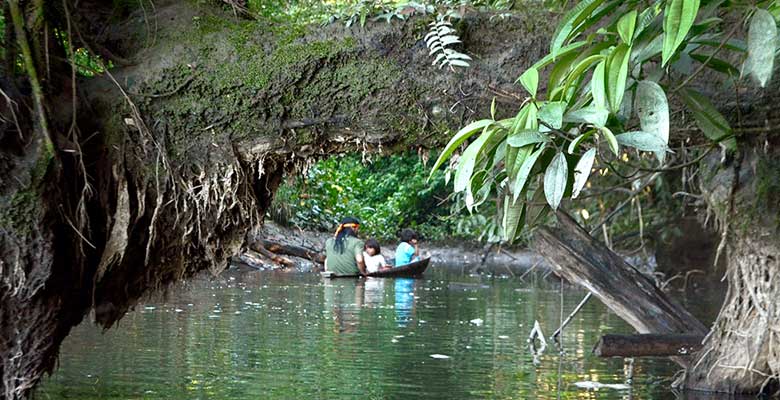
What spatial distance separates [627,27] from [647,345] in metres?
3.76

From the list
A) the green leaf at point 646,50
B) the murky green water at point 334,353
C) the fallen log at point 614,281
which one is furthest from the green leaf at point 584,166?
the fallen log at point 614,281

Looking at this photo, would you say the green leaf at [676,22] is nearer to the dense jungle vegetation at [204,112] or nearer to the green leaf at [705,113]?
the green leaf at [705,113]

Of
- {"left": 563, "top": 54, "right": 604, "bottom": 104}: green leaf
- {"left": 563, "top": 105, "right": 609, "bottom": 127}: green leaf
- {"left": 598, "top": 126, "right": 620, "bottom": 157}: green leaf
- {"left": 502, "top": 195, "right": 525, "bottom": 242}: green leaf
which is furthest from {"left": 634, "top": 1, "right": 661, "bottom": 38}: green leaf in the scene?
{"left": 502, "top": 195, "right": 525, "bottom": 242}: green leaf

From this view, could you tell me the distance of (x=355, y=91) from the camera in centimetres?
483

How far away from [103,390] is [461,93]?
2.85 m

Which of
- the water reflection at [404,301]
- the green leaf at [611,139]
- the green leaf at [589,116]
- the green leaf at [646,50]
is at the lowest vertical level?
the water reflection at [404,301]

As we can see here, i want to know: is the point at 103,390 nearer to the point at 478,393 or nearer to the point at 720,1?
the point at 478,393

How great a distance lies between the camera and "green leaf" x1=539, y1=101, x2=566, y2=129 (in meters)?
3.48

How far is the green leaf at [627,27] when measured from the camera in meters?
3.46

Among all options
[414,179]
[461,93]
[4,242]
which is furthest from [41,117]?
[414,179]

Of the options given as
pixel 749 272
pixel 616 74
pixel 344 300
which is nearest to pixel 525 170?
pixel 616 74

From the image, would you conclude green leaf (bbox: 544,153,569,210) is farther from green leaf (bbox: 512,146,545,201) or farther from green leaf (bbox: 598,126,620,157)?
green leaf (bbox: 598,126,620,157)

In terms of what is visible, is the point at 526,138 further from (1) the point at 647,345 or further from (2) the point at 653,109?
(1) the point at 647,345

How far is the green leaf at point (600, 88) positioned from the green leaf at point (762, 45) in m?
0.48
